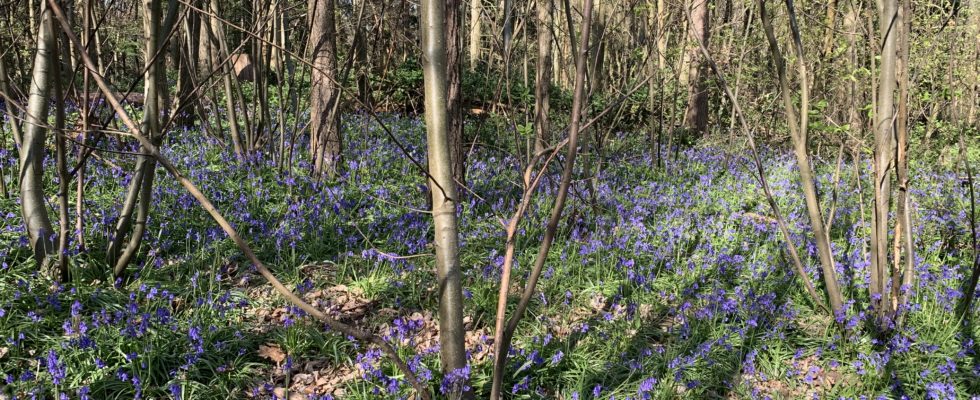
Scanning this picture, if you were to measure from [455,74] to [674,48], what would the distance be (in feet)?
11.2

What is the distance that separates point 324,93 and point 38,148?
2804 millimetres

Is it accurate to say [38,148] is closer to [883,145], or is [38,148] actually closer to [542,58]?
[542,58]

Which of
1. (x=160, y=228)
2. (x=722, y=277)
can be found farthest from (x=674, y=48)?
(x=160, y=228)

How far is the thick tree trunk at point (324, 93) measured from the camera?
17.9 ft

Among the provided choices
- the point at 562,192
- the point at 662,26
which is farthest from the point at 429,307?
the point at 662,26

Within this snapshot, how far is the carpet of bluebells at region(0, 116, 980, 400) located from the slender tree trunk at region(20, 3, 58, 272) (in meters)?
0.15

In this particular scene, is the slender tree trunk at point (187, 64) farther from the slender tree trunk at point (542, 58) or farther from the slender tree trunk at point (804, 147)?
the slender tree trunk at point (804, 147)

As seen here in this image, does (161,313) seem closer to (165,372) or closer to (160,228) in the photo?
(165,372)

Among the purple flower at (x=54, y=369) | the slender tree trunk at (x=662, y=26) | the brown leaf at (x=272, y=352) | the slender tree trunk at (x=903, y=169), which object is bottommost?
the brown leaf at (x=272, y=352)

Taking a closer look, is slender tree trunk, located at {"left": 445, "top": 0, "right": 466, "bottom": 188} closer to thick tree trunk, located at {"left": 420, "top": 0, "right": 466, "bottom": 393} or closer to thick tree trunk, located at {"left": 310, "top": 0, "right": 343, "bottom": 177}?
thick tree trunk, located at {"left": 310, "top": 0, "right": 343, "bottom": 177}

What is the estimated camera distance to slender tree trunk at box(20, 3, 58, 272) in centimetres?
285

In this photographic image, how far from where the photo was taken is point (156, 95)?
305 cm

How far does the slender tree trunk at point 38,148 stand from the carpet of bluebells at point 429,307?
151 millimetres

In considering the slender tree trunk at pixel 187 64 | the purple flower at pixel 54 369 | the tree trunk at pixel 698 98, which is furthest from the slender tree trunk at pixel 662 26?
the purple flower at pixel 54 369
